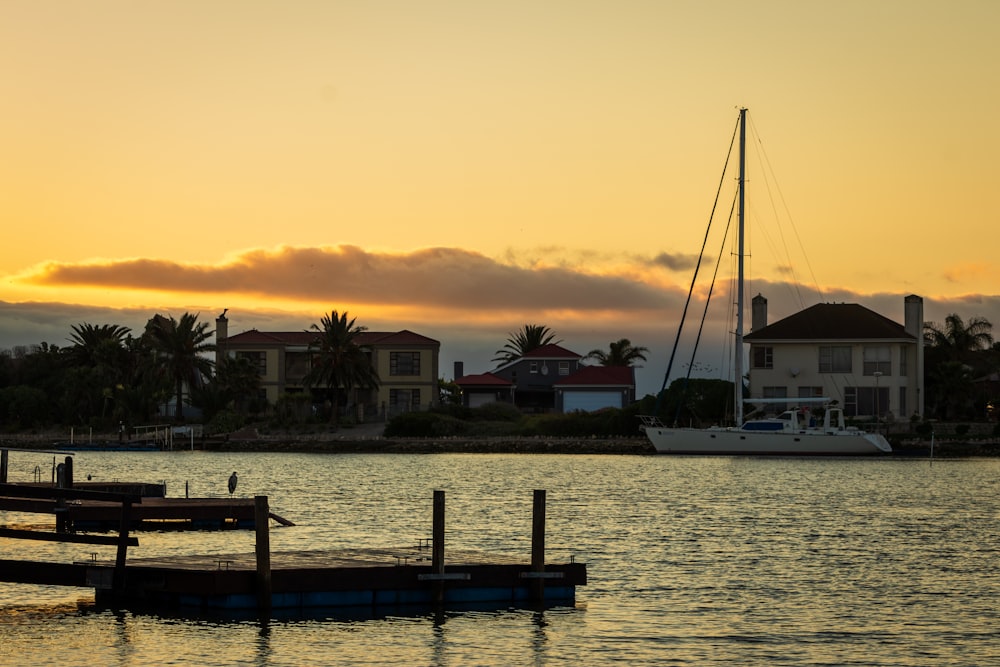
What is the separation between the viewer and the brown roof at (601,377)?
397ft

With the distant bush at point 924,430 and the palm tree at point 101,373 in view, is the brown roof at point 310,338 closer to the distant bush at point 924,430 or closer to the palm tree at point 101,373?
the palm tree at point 101,373

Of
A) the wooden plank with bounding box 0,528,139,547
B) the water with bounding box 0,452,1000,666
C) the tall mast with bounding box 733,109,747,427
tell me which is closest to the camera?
the water with bounding box 0,452,1000,666

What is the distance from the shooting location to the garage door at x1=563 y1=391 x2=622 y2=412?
398 ft

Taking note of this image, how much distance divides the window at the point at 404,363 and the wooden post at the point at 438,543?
287ft

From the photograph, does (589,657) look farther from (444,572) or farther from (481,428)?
(481,428)

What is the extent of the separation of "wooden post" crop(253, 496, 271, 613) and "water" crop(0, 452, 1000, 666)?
25.5 inches

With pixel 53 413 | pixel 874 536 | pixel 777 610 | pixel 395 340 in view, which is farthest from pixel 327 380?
pixel 777 610

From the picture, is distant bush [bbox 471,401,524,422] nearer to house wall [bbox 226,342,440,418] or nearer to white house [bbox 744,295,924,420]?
house wall [bbox 226,342,440,418]

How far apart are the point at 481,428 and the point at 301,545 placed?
71910 millimetres

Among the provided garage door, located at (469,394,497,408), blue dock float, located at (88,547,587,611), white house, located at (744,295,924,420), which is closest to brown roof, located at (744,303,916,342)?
Answer: white house, located at (744,295,924,420)

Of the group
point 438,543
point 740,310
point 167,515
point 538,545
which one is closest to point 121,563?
point 438,543

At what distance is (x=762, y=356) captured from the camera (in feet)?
339

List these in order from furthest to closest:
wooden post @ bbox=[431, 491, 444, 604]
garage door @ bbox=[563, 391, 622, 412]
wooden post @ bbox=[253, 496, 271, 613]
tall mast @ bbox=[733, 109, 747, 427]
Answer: garage door @ bbox=[563, 391, 622, 412], tall mast @ bbox=[733, 109, 747, 427], wooden post @ bbox=[431, 491, 444, 604], wooden post @ bbox=[253, 496, 271, 613]

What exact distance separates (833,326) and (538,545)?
7713 centimetres
